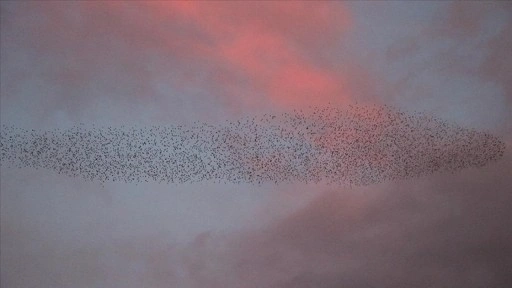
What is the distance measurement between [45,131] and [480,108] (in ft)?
Result: 11.8

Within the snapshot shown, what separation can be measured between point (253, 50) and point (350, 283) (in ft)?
6.79

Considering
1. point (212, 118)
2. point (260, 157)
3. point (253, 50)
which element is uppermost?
point (253, 50)

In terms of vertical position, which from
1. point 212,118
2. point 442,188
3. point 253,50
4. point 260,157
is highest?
point 253,50

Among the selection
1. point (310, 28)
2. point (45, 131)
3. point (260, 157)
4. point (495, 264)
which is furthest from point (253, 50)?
point (495, 264)

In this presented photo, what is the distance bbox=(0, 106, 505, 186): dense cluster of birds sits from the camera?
442cm

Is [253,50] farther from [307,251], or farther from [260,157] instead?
[307,251]

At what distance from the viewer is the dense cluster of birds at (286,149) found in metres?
4.42

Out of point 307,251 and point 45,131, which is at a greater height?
point 45,131

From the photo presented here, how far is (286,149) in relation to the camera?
4477 mm

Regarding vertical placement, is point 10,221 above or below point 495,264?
above

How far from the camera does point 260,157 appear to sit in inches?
177

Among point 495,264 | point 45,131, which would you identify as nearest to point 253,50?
point 45,131

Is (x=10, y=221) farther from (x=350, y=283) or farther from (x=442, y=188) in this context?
(x=442, y=188)

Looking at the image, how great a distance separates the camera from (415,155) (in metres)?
4.45
